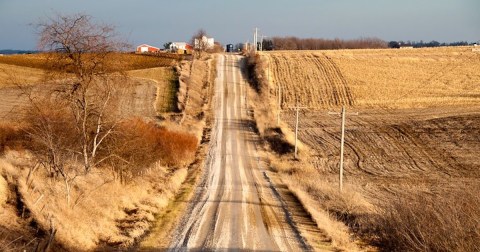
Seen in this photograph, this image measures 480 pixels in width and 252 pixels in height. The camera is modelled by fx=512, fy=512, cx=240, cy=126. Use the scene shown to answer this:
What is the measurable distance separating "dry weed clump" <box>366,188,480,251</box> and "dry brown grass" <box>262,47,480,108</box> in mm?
49775

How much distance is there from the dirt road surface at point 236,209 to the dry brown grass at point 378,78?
832 inches

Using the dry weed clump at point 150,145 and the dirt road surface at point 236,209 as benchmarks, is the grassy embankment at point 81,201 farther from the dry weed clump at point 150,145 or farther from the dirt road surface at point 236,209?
the dirt road surface at point 236,209

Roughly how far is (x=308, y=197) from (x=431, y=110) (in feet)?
129

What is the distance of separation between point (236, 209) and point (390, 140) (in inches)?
1124

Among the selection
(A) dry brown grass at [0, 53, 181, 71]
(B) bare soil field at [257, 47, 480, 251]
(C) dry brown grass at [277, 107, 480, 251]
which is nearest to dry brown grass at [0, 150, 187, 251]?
(B) bare soil field at [257, 47, 480, 251]

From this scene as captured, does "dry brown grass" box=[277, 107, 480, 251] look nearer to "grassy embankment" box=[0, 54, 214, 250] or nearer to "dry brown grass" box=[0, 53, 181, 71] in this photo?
"grassy embankment" box=[0, 54, 214, 250]

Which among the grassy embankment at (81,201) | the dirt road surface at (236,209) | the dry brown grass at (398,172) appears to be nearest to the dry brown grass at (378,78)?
the dry brown grass at (398,172)

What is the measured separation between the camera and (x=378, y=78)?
7569cm

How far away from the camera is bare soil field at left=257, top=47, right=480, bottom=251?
13258 millimetres

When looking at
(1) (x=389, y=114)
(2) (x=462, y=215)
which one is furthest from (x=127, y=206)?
(1) (x=389, y=114)

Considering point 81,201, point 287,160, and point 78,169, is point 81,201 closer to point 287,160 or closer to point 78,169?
point 78,169

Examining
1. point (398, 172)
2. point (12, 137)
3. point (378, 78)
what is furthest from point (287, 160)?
point (378, 78)

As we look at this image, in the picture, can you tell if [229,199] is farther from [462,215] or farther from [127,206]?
[462,215]

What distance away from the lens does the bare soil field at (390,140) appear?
1326cm
